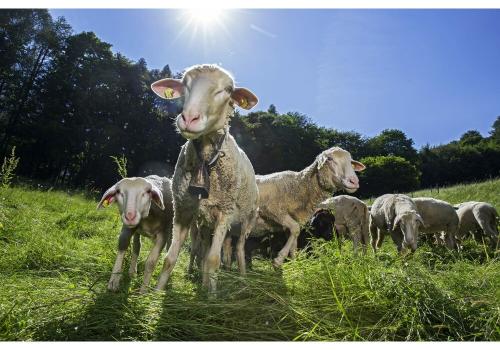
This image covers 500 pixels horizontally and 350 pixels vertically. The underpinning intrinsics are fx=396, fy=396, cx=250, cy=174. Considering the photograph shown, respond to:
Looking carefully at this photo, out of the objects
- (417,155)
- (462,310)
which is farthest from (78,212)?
(417,155)

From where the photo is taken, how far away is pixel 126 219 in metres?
4.21

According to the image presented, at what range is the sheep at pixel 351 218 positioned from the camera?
9062 millimetres

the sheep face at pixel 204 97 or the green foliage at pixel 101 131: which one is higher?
the green foliage at pixel 101 131

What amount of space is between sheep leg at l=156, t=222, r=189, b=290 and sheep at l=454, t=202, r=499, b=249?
31.2 ft

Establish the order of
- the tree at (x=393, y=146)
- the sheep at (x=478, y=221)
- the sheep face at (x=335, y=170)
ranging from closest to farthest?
1. the sheep face at (x=335, y=170)
2. the sheep at (x=478, y=221)
3. the tree at (x=393, y=146)

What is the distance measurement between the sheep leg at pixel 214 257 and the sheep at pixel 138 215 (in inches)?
23.9

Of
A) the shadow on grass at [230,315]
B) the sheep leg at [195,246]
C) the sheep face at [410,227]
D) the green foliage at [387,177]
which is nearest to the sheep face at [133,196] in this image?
the shadow on grass at [230,315]

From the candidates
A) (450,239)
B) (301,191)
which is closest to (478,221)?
(450,239)

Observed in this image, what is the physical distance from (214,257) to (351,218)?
5940mm

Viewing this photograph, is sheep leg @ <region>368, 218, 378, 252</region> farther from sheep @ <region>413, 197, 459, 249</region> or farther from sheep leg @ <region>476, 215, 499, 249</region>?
sheep leg @ <region>476, 215, 499, 249</region>

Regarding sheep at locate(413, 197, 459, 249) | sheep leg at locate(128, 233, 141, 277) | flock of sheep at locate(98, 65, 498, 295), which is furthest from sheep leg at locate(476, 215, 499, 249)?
sheep leg at locate(128, 233, 141, 277)

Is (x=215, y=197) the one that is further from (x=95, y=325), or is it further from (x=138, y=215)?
(x=95, y=325)

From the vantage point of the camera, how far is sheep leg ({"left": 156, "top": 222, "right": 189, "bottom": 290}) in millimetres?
3926

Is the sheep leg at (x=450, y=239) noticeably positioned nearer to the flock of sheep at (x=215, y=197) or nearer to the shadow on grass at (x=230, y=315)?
the flock of sheep at (x=215, y=197)
